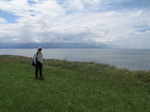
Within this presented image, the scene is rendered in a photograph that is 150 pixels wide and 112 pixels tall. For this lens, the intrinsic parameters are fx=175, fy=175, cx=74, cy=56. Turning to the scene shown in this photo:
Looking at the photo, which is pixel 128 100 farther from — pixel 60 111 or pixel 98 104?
pixel 60 111

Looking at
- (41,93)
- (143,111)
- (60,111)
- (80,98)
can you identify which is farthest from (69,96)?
(143,111)

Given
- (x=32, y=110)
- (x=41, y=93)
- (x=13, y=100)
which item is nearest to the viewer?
(x=32, y=110)

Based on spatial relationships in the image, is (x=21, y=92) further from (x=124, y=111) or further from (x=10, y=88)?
(x=124, y=111)

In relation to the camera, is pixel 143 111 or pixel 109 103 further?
pixel 109 103

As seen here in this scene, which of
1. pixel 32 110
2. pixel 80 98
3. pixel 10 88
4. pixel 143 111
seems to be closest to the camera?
pixel 32 110

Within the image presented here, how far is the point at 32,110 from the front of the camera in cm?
812

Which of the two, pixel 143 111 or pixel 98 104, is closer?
pixel 143 111

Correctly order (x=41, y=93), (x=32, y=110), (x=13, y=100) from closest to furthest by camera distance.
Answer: (x=32, y=110) < (x=13, y=100) < (x=41, y=93)

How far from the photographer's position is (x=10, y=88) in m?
12.1

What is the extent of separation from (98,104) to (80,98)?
4.33 feet

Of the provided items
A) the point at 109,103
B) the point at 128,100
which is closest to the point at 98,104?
the point at 109,103

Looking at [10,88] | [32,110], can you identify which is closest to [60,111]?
[32,110]

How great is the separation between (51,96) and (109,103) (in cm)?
343

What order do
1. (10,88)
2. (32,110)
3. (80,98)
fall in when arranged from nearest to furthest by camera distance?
(32,110) → (80,98) → (10,88)
